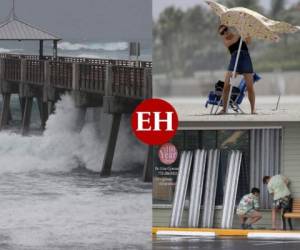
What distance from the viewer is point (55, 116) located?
3828 centimetres

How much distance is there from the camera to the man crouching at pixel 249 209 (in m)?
38.6

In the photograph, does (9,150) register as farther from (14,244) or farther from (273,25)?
(273,25)

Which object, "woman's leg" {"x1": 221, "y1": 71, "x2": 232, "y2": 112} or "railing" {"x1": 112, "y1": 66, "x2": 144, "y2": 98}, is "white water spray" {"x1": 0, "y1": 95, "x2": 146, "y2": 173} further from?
"woman's leg" {"x1": 221, "y1": 71, "x2": 232, "y2": 112}

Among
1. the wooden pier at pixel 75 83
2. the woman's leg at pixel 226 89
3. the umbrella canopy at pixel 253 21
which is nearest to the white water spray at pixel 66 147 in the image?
the wooden pier at pixel 75 83

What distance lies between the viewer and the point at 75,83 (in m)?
38.2

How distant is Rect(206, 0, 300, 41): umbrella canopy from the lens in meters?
38.1

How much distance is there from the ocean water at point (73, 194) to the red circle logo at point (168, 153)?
41cm

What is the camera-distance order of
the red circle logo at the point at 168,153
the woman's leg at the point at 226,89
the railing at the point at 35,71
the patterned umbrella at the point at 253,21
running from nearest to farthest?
the patterned umbrella at the point at 253,21, the railing at the point at 35,71, the woman's leg at the point at 226,89, the red circle logo at the point at 168,153

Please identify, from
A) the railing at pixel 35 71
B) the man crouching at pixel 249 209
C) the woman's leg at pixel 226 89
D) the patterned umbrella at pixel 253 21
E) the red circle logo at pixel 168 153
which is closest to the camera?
the patterned umbrella at pixel 253 21

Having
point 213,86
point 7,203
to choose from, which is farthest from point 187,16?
point 7,203

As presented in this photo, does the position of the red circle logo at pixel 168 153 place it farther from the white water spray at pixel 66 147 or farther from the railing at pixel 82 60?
the railing at pixel 82 60

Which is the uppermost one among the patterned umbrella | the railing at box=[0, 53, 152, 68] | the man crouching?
the patterned umbrella

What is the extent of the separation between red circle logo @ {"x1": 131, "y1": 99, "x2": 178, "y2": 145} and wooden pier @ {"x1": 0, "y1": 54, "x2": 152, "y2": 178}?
162 mm

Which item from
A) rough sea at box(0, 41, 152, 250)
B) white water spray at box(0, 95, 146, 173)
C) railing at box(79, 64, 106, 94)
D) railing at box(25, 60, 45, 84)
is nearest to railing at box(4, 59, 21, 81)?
railing at box(25, 60, 45, 84)
